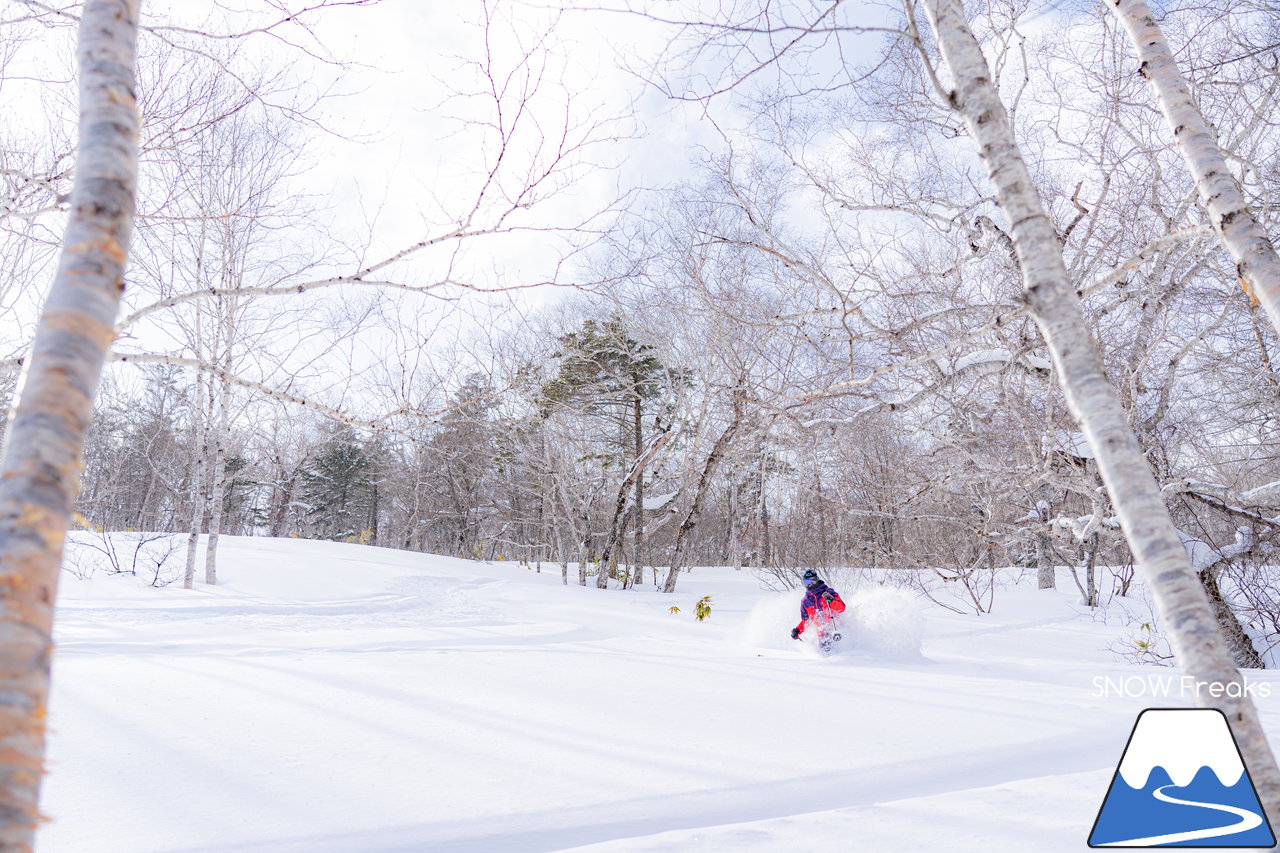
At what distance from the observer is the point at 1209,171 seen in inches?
87.3

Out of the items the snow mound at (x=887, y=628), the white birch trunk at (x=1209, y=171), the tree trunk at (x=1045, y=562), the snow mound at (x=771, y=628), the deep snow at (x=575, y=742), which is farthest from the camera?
the tree trunk at (x=1045, y=562)

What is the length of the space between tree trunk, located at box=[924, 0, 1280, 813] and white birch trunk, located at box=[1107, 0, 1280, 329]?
2.33 ft

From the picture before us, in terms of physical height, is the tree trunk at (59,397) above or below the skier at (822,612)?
above

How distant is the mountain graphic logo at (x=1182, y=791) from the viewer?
1.61 m

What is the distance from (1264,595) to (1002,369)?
4104 millimetres

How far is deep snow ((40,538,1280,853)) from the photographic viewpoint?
2312 mm

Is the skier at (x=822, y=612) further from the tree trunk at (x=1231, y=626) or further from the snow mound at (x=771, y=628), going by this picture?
the tree trunk at (x=1231, y=626)

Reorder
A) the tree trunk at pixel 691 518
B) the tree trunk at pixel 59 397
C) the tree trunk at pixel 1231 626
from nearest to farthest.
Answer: the tree trunk at pixel 59 397 → the tree trunk at pixel 1231 626 → the tree trunk at pixel 691 518

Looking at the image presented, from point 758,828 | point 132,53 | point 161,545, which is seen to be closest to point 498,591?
point 161,545

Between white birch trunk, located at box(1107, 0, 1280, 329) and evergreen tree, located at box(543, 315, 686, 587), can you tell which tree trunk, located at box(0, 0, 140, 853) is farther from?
evergreen tree, located at box(543, 315, 686, 587)

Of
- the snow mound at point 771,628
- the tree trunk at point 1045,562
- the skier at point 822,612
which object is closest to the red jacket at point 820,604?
the skier at point 822,612

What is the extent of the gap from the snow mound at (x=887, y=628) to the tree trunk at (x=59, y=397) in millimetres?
6256

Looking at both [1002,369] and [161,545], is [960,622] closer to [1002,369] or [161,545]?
[1002,369]

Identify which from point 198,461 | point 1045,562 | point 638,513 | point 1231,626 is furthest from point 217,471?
point 1045,562
